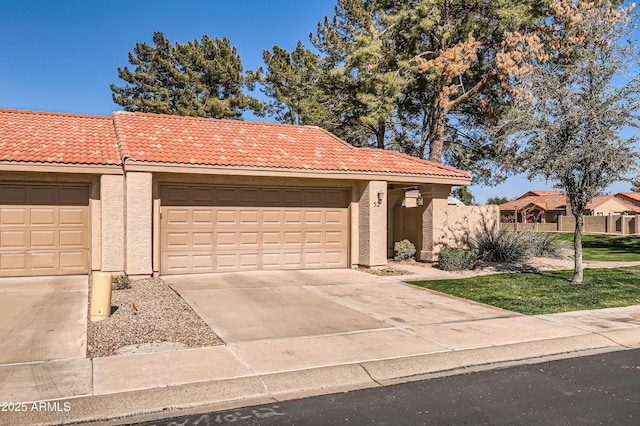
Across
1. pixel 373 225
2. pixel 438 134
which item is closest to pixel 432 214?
pixel 373 225

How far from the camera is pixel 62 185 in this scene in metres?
13.4

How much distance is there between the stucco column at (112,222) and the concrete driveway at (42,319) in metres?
0.79

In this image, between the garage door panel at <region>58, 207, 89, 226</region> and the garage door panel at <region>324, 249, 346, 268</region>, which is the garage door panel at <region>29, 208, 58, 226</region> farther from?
the garage door panel at <region>324, 249, 346, 268</region>

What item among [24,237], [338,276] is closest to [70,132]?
[24,237]

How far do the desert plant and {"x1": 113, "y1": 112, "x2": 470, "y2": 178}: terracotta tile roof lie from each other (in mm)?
2603

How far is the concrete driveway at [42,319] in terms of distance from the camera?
6.98m

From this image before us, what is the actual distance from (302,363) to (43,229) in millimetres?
9424

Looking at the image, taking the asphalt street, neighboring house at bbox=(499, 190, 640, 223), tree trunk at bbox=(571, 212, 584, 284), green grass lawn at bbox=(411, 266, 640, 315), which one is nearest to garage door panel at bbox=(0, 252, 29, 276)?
green grass lawn at bbox=(411, 266, 640, 315)

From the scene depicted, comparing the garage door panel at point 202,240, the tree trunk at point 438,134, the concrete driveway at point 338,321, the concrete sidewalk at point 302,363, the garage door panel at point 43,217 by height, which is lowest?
the concrete sidewalk at point 302,363

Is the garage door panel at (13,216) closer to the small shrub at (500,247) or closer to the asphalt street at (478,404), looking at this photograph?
the asphalt street at (478,404)

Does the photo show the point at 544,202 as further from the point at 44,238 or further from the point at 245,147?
the point at 44,238

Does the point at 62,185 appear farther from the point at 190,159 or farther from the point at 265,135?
the point at 265,135

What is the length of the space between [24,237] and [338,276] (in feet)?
25.4

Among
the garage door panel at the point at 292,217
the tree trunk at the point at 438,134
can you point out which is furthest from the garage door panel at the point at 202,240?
the tree trunk at the point at 438,134
